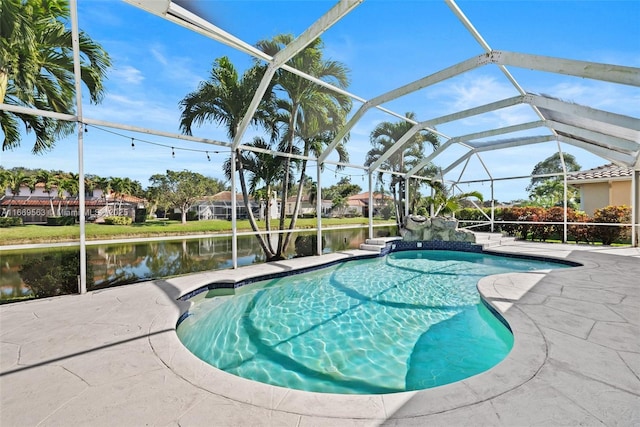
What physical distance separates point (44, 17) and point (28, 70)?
1126 millimetres

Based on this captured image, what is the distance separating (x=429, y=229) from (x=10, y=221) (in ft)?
41.4

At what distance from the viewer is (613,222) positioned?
1128cm

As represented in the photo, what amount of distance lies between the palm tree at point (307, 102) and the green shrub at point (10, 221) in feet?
20.5

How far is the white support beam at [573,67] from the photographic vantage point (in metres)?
3.85

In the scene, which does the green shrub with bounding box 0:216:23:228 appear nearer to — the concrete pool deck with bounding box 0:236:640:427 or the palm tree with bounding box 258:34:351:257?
the concrete pool deck with bounding box 0:236:640:427

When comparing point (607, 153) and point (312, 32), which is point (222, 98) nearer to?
point (312, 32)

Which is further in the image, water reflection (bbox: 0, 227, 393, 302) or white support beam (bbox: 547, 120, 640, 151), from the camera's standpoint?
white support beam (bbox: 547, 120, 640, 151)

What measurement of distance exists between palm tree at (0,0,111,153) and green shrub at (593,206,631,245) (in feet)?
55.2

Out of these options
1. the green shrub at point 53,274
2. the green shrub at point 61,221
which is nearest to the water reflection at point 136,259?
the green shrub at point 53,274

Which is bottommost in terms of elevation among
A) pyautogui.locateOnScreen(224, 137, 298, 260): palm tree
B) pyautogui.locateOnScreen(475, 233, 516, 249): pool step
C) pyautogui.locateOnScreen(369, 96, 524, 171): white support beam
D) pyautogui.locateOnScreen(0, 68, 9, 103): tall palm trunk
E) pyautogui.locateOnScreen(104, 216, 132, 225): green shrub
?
pyautogui.locateOnScreen(475, 233, 516, 249): pool step

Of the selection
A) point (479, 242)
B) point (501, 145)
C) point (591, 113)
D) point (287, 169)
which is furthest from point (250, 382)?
point (501, 145)

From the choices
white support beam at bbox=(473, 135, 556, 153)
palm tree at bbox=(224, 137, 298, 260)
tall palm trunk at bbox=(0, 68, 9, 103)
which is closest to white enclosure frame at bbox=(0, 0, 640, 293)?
white support beam at bbox=(473, 135, 556, 153)

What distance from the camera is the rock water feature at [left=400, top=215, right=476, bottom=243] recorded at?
12.0 meters

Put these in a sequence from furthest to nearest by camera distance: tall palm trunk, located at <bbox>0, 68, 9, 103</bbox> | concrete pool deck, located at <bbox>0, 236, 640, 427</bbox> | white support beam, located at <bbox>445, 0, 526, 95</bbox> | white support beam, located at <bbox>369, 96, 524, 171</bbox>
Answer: white support beam, located at <bbox>369, 96, 524, 171</bbox>
tall palm trunk, located at <bbox>0, 68, 9, 103</bbox>
white support beam, located at <bbox>445, 0, 526, 95</bbox>
concrete pool deck, located at <bbox>0, 236, 640, 427</bbox>
